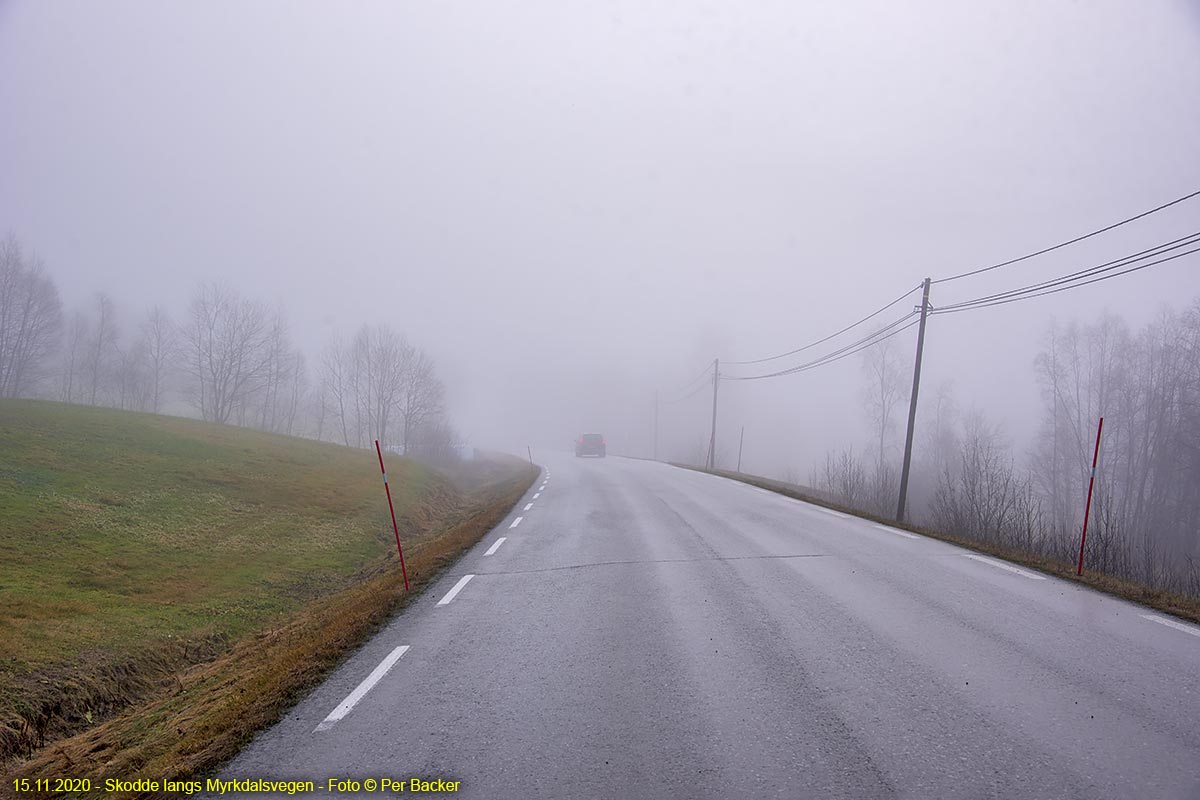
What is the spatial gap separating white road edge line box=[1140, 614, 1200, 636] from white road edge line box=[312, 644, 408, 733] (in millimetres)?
6417

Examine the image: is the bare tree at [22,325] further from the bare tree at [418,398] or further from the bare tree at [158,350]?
the bare tree at [418,398]

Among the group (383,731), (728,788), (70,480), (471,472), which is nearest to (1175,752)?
(728,788)

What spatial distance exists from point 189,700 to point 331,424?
70.4m

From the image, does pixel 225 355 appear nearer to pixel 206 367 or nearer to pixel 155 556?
pixel 206 367

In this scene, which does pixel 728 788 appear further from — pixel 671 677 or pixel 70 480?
pixel 70 480

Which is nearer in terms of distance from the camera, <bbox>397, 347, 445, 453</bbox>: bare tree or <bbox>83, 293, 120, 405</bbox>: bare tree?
<bbox>397, 347, 445, 453</bbox>: bare tree

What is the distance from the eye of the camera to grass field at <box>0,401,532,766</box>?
6.12m

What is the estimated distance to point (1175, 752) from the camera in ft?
10.0

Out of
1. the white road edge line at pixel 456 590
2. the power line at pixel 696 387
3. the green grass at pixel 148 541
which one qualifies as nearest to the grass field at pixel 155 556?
the green grass at pixel 148 541

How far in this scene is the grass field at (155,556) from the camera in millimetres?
6117

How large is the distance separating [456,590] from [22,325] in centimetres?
5702

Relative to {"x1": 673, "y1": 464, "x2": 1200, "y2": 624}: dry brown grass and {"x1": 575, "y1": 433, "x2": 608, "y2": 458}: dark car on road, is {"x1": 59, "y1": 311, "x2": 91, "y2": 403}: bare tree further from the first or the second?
{"x1": 673, "y1": 464, "x2": 1200, "y2": 624}: dry brown grass

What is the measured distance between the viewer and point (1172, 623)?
5238mm

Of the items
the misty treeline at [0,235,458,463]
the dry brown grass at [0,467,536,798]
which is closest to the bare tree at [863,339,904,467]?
the misty treeline at [0,235,458,463]
